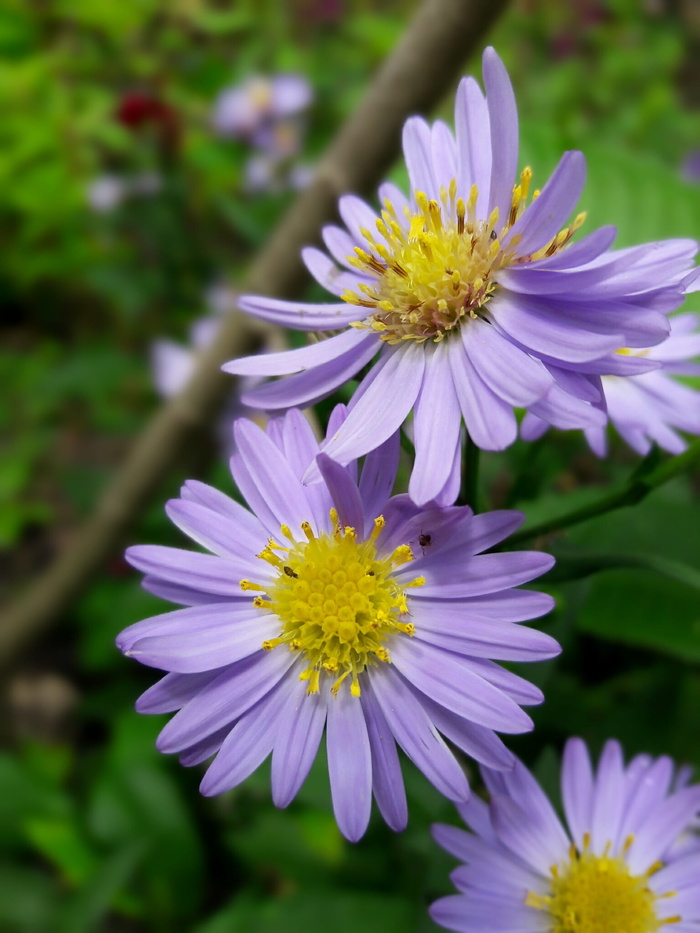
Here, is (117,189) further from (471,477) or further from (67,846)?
(471,477)

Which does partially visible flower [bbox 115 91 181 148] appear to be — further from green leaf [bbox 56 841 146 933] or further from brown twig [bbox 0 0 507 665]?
green leaf [bbox 56 841 146 933]

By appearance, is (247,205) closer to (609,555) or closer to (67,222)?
(67,222)

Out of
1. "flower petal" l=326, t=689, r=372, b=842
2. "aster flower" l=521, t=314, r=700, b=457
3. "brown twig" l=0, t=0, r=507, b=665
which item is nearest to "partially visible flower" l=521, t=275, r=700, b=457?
"aster flower" l=521, t=314, r=700, b=457

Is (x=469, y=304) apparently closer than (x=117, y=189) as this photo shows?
Yes

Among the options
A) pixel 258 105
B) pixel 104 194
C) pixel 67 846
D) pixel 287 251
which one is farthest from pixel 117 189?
pixel 67 846

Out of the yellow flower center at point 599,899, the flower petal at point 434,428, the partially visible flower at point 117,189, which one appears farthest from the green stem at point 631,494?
the partially visible flower at point 117,189

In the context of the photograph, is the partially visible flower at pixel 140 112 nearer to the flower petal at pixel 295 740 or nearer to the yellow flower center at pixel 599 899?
the flower petal at pixel 295 740

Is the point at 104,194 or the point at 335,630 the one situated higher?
the point at 104,194
